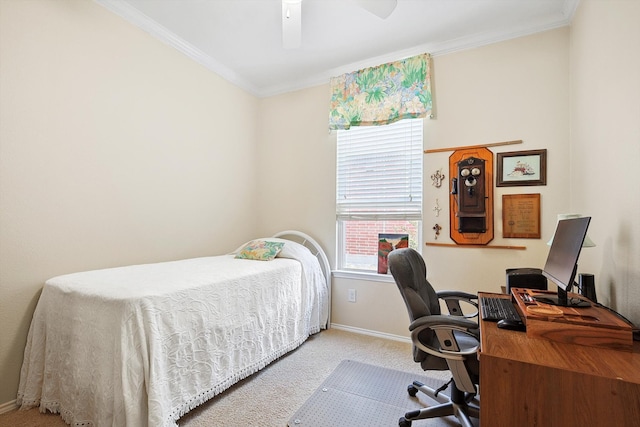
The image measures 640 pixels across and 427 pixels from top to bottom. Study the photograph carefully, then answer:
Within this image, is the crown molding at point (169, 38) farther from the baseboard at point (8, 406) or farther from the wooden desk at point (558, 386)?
the wooden desk at point (558, 386)

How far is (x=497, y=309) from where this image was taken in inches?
61.2

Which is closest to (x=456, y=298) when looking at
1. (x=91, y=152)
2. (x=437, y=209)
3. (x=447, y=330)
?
(x=447, y=330)

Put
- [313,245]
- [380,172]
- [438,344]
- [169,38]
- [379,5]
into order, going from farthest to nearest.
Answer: [313,245] < [380,172] < [169,38] < [379,5] < [438,344]

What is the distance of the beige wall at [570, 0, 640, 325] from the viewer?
4.54ft

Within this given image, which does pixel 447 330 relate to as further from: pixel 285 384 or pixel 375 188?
pixel 375 188

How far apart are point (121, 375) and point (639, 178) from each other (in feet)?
8.21

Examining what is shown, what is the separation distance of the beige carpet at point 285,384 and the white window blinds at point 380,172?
1.24 metres

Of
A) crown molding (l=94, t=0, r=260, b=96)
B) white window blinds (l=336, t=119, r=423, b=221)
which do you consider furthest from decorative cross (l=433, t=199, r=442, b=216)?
crown molding (l=94, t=0, r=260, b=96)

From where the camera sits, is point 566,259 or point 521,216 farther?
point 521,216

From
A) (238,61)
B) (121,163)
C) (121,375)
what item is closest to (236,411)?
(121,375)

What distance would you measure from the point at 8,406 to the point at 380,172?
10.6 feet

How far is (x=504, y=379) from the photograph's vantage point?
1013 millimetres

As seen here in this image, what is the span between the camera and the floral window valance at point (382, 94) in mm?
2869

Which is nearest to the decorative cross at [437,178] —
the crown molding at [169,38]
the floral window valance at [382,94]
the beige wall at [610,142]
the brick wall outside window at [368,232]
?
the brick wall outside window at [368,232]
